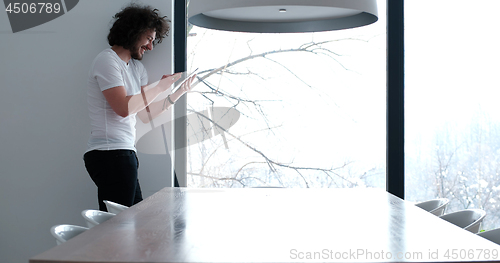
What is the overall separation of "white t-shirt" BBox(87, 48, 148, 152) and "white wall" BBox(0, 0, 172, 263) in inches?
28.7

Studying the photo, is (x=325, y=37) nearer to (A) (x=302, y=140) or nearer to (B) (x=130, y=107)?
(A) (x=302, y=140)

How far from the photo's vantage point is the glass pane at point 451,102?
157 inches

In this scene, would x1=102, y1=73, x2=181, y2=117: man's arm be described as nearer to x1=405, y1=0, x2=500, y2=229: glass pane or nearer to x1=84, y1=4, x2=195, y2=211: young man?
x1=84, y1=4, x2=195, y2=211: young man

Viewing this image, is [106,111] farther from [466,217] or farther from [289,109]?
[466,217]

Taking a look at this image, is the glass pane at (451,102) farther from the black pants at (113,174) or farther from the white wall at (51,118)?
the black pants at (113,174)

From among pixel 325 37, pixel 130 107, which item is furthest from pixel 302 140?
pixel 130 107

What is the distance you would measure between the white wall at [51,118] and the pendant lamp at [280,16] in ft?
4.60

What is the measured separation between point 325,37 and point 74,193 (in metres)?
2.45

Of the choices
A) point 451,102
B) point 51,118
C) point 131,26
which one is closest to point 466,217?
point 451,102

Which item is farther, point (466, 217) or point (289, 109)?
point (289, 109)

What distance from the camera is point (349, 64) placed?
13.0 feet

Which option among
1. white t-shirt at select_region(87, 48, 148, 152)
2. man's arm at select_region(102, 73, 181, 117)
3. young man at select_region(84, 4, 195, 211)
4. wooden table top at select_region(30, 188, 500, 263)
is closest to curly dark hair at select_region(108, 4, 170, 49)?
young man at select_region(84, 4, 195, 211)

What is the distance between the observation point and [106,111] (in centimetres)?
312

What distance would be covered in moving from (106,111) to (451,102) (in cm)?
279
